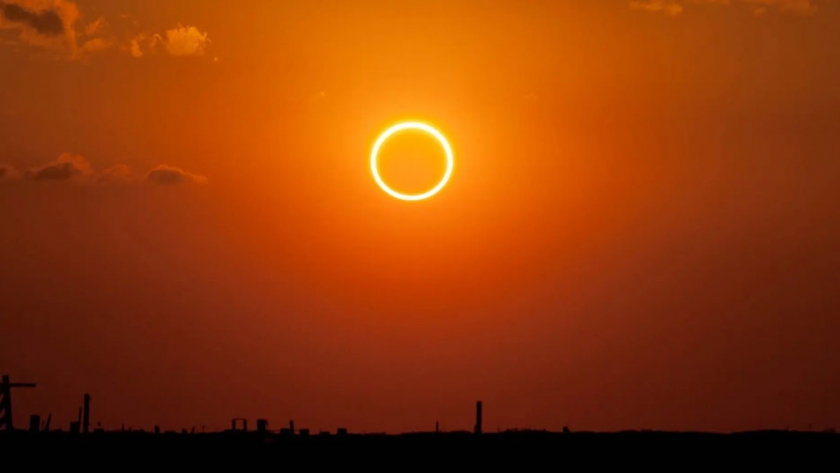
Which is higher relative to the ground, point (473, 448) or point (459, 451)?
point (473, 448)

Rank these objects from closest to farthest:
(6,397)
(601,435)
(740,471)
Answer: (740,471), (601,435), (6,397)

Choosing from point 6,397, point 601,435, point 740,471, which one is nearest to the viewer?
point 740,471

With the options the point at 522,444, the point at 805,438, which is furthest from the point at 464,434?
the point at 805,438

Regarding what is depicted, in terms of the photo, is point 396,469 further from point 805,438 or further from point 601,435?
point 805,438

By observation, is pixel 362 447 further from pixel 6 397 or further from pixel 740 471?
pixel 6 397

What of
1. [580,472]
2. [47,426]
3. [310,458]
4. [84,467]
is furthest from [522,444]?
[47,426]

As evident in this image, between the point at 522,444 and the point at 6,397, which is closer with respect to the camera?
the point at 522,444

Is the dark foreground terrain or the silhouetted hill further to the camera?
the silhouetted hill

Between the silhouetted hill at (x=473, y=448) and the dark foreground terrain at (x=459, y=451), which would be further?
the silhouetted hill at (x=473, y=448)
